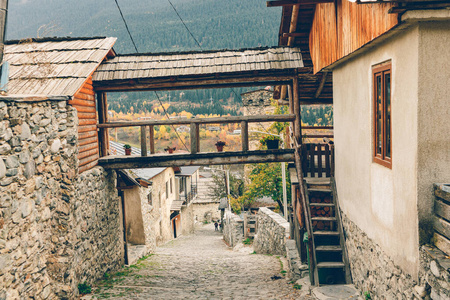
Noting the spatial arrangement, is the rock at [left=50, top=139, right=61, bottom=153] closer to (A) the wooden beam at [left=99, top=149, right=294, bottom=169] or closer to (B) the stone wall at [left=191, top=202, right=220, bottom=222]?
(A) the wooden beam at [left=99, top=149, right=294, bottom=169]

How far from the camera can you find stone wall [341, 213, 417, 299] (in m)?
4.78

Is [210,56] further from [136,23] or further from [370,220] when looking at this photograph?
[136,23]

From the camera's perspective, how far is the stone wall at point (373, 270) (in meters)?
4.78

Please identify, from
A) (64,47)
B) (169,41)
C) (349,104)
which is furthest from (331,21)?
(169,41)

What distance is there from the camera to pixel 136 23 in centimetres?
10825

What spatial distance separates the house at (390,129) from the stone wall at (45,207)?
14.6 ft

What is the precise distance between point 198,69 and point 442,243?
6.93m

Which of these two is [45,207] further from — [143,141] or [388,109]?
[388,109]

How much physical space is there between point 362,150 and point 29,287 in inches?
215

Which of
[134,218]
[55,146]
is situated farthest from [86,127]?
[134,218]

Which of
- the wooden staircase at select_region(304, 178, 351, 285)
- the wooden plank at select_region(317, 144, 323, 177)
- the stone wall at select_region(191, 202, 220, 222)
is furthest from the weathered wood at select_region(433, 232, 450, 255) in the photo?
the stone wall at select_region(191, 202, 220, 222)

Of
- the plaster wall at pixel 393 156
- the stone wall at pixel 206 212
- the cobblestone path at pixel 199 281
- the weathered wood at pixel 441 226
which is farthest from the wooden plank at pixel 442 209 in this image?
the stone wall at pixel 206 212

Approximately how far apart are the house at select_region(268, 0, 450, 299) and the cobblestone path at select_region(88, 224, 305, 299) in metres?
2.34

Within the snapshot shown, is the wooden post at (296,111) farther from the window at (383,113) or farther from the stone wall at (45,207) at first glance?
the stone wall at (45,207)
